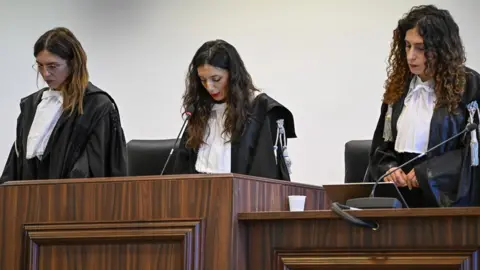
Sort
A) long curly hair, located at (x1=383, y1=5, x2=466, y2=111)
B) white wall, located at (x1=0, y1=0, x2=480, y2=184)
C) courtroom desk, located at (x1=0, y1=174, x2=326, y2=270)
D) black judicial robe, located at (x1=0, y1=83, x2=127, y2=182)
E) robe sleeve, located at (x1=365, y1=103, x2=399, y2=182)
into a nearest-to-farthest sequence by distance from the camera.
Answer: courtroom desk, located at (x1=0, y1=174, x2=326, y2=270), long curly hair, located at (x1=383, y1=5, x2=466, y2=111), robe sleeve, located at (x1=365, y1=103, x2=399, y2=182), black judicial robe, located at (x1=0, y1=83, x2=127, y2=182), white wall, located at (x1=0, y1=0, x2=480, y2=184)

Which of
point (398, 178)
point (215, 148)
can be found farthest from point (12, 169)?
point (398, 178)

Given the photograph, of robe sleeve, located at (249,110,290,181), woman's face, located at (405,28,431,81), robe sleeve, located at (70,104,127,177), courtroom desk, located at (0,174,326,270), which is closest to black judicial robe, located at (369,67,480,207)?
woman's face, located at (405,28,431,81)

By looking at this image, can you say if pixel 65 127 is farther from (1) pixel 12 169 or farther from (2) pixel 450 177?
(2) pixel 450 177

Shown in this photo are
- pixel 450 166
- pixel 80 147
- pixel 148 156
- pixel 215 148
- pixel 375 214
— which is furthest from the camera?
pixel 148 156

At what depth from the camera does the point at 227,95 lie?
386 cm

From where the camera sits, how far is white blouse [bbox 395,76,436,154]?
3223 mm

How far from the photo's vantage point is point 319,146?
520cm

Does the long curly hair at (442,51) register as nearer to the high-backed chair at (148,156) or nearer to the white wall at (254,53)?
the white wall at (254,53)

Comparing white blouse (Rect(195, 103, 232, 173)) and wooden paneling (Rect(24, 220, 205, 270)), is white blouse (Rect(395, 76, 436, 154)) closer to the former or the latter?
white blouse (Rect(195, 103, 232, 173))

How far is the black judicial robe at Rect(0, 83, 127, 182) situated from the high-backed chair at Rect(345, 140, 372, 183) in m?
1.07

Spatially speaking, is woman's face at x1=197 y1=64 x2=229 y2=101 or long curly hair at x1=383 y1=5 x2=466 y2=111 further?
woman's face at x1=197 y1=64 x2=229 y2=101

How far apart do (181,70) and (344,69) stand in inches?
43.4

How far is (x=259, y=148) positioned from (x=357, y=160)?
60 cm

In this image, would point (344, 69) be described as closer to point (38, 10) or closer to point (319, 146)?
point (319, 146)
